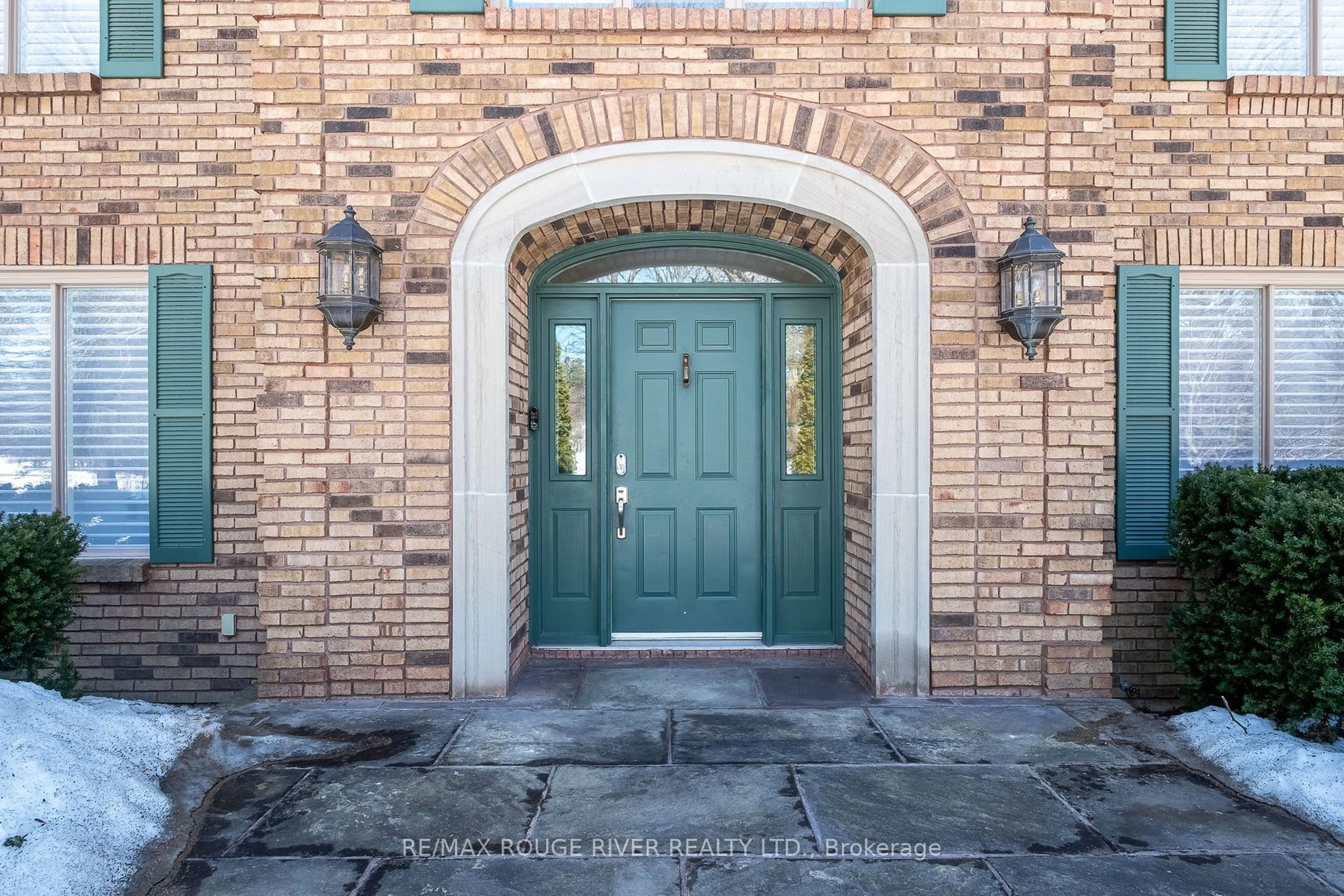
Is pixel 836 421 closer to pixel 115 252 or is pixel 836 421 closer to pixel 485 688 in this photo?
pixel 485 688

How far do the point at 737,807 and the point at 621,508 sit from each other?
2.46m

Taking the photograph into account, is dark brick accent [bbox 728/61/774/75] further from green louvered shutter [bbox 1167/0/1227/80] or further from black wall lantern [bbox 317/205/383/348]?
green louvered shutter [bbox 1167/0/1227/80]

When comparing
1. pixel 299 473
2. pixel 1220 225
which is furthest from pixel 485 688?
pixel 1220 225

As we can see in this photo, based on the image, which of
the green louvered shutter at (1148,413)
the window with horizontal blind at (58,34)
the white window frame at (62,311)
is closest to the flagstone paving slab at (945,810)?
the green louvered shutter at (1148,413)

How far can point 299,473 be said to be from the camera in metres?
4.48

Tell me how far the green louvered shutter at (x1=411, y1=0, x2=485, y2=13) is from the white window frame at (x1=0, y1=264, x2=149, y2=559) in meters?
2.28

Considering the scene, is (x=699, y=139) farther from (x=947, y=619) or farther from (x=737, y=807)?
(x=737, y=807)

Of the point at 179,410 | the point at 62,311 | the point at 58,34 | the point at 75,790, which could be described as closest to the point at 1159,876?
the point at 75,790

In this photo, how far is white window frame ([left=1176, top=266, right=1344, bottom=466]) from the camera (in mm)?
5023

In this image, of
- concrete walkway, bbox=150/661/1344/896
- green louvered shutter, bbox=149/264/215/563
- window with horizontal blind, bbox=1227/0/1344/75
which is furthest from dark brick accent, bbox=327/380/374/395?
window with horizontal blind, bbox=1227/0/1344/75

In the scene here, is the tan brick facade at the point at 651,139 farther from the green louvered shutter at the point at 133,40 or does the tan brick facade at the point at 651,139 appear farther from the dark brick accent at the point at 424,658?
the green louvered shutter at the point at 133,40

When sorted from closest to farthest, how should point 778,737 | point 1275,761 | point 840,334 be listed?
point 1275,761
point 778,737
point 840,334

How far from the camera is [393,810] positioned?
10.5 ft

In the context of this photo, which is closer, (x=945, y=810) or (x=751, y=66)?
(x=945, y=810)
